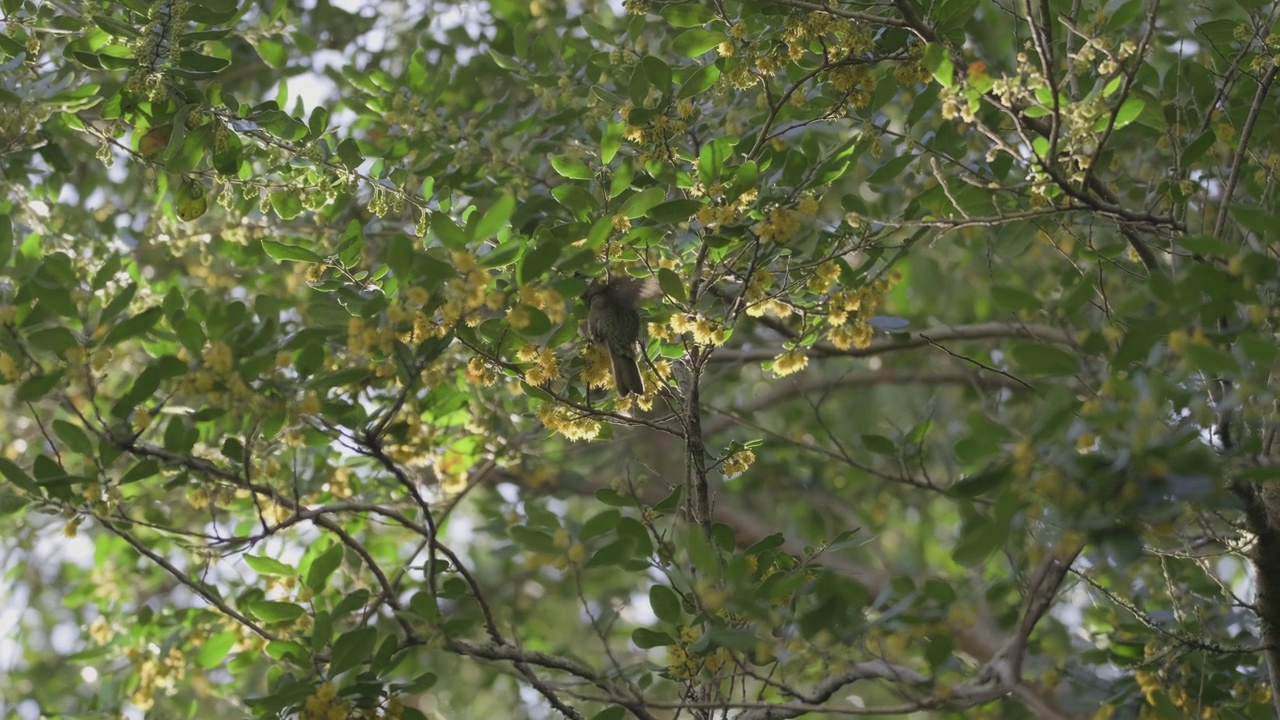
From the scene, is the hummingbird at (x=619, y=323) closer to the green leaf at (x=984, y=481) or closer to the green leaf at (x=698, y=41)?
the green leaf at (x=698, y=41)

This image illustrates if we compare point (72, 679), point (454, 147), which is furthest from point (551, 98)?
point (72, 679)

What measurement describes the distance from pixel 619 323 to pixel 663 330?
0.25 m

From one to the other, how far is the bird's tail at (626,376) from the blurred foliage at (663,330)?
3 cm

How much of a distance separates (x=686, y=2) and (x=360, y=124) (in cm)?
150

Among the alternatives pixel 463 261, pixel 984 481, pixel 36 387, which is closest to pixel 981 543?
pixel 984 481

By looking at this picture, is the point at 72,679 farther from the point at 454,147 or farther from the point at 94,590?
the point at 454,147

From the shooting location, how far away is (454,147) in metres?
3.31

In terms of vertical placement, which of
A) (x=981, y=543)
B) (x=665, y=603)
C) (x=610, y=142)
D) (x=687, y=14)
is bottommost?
(x=981, y=543)

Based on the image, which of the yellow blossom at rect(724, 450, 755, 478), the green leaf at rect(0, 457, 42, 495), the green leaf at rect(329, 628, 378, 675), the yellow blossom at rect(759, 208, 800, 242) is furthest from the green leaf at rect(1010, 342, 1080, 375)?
the green leaf at rect(0, 457, 42, 495)

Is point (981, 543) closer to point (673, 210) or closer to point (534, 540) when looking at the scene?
point (534, 540)

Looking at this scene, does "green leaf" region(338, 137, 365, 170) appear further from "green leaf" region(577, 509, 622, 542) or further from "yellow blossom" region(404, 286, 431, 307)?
"green leaf" region(577, 509, 622, 542)

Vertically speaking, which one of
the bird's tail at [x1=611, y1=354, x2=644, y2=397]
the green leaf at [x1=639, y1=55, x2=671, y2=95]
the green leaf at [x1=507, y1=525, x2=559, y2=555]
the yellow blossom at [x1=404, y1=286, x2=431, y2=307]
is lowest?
the green leaf at [x1=507, y1=525, x2=559, y2=555]

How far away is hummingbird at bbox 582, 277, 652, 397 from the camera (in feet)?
8.79

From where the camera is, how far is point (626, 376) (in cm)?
269
